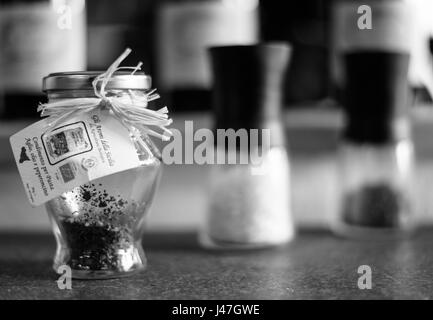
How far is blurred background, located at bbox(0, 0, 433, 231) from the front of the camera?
32.0 inches

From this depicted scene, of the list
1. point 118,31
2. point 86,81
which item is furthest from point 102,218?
point 118,31

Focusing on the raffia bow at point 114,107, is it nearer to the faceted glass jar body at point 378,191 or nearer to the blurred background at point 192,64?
the blurred background at point 192,64

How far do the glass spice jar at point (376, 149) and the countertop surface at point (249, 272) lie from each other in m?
0.03

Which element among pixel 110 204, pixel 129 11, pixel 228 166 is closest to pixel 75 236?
pixel 110 204

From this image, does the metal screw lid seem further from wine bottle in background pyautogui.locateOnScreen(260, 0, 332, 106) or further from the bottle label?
wine bottle in background pyautogui.locateOnScreen(260, 0, 332, 106)

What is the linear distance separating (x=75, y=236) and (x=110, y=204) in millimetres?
45

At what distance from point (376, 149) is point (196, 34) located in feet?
0.89

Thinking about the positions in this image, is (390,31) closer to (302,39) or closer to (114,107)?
(302,39)

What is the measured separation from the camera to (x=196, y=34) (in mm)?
819

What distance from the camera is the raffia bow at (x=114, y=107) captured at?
1.86 feet

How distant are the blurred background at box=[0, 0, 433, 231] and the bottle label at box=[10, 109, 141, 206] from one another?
0.24 metres

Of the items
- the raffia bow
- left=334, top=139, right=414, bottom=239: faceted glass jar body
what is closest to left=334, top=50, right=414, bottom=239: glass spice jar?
left=334, top=139, right=414, bottom=239: faceted glass jar body

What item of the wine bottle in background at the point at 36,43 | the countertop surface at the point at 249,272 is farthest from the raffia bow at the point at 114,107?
the wine bottle in background at the point at 36,43
